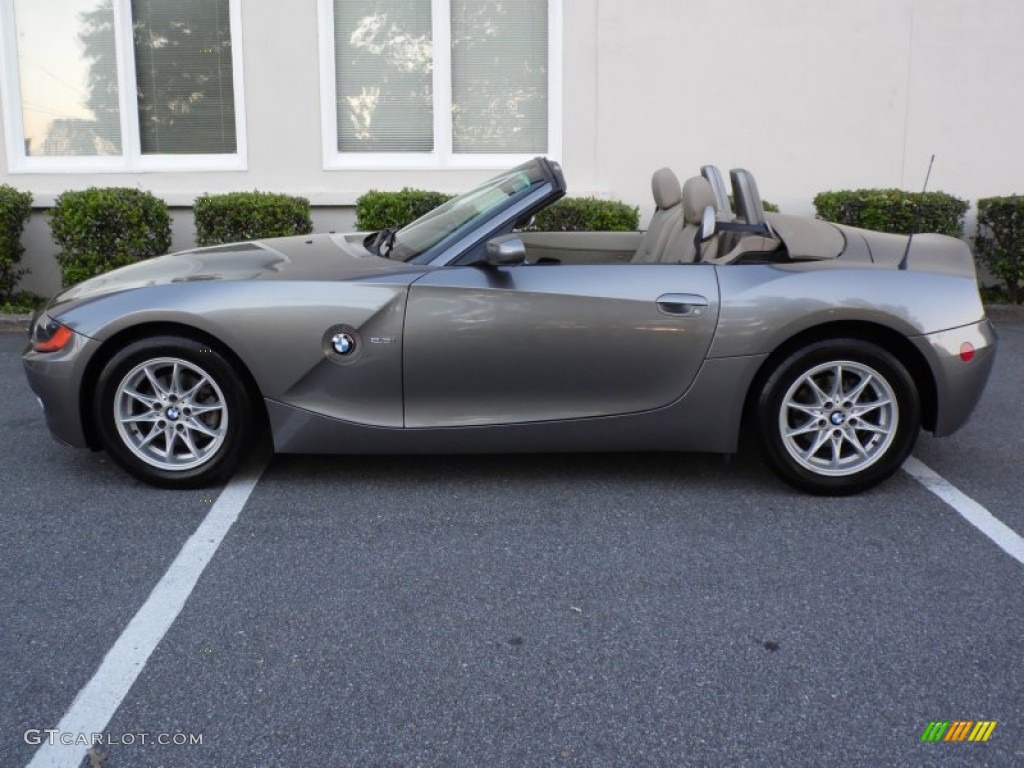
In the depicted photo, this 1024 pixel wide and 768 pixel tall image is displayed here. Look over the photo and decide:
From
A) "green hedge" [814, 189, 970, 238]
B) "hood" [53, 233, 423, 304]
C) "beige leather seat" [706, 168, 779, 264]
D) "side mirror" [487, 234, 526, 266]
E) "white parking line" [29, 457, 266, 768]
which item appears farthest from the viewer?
"green hedge" [814, 189, 970, 238]

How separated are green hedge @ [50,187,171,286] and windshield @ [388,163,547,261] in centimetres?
425

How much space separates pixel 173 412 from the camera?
4477mm

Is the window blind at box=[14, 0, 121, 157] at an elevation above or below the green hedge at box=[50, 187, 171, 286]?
above

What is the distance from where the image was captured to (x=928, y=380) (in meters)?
4.50

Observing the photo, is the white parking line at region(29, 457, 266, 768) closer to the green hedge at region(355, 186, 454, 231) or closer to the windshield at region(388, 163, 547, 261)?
the windshield at region(388, 163, 547, 261)

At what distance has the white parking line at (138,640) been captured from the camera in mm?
2695

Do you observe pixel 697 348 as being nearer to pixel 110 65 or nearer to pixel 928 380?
pixel 928 380

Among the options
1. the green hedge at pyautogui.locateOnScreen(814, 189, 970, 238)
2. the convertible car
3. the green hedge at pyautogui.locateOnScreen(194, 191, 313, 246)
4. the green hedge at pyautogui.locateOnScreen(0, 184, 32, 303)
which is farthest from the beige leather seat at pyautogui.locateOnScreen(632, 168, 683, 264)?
the green hedge at pyautogui.locateOnScreen(0, 184, 32, 303)

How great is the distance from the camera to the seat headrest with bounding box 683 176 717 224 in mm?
4777

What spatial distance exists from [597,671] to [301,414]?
6.21ft

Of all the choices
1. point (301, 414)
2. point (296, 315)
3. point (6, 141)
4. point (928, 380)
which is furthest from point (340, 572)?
point (6, 141)

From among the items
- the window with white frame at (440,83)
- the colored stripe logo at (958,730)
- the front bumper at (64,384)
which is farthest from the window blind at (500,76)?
the colored stripe logo at (958,730)

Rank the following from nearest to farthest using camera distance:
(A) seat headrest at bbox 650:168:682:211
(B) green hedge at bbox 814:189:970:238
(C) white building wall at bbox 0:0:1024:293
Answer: (A) seat headrest at bbox 650:168:682:211
(B) green hedge at bbox 814:189:970:238
(C) white building wall at bbox 0:0:1024:293

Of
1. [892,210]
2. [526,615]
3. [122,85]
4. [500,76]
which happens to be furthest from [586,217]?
[526,615]
